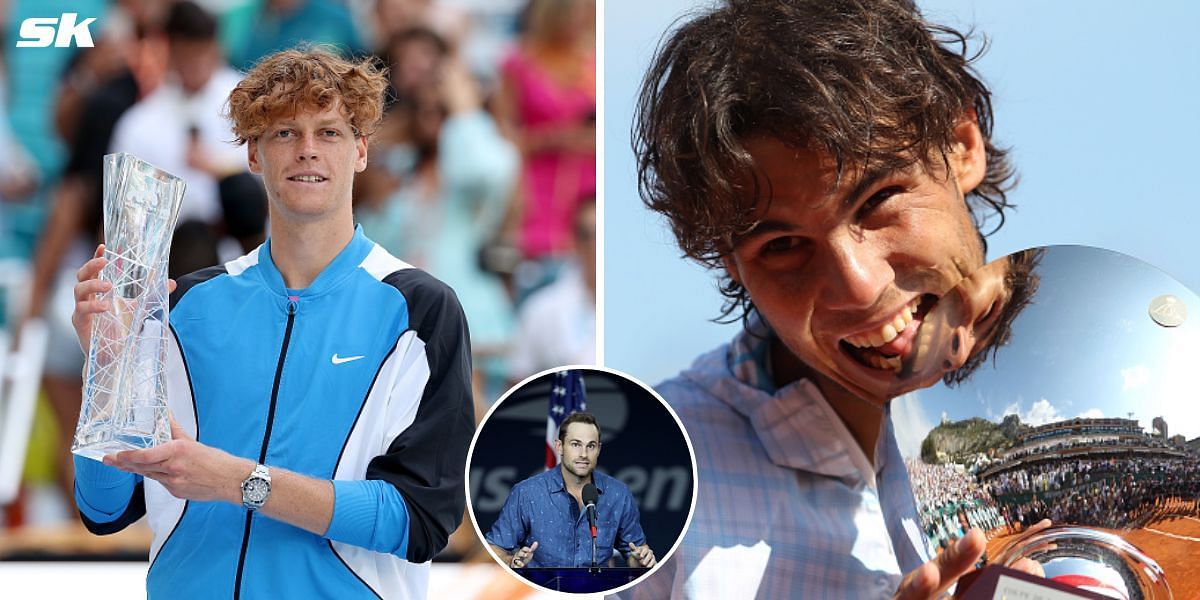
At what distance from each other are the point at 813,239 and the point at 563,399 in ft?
1.76

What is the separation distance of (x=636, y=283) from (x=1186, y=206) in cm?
100

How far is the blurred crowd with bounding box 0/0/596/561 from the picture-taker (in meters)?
2.59

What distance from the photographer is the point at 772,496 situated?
2.33 metres

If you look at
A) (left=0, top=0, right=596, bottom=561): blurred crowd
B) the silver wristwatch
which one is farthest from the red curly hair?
the silver wristwatch

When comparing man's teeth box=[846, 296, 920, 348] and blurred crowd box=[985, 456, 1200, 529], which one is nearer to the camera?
blurred crowd box=[985, 456, 1200, 529]

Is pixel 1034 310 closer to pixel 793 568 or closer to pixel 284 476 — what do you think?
pixel 793 568

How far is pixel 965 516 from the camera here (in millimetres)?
1979

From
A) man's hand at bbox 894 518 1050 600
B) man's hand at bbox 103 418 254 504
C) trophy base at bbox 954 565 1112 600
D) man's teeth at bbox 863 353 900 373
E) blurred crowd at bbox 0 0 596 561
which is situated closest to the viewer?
trophy base at bbox 954 565 1112 600

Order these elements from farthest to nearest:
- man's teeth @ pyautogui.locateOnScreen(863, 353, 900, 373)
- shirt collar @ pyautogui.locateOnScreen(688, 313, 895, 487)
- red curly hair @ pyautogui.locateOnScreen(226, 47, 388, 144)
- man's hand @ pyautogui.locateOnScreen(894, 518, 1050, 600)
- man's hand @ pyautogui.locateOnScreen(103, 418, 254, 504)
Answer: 1. shirt collar @ pyautogui.locateOnScreen(688, 313, 895, 487)
2. man's teeth @ pyautogui.locateOnScreen(863, 353, 900, 373)
3. red curly hair @ pyautogui.locateOnScreen(226, 47, 388, 144)
4. man's hand @ pyautogui.locateOnScreen(894, 518, 1050, 600)
5. man's hand @ pyautogui.locateOnScreen(103, 418, 254, 504)

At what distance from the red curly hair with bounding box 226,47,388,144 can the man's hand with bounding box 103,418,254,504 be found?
0.53m

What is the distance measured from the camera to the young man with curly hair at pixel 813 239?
7.15 feet

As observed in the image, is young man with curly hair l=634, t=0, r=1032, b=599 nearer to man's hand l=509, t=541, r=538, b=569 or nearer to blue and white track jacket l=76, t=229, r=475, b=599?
man's hand l=509, t=541, r=538, b=569

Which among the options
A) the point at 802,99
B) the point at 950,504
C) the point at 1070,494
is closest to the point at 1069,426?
the point at 1070,494

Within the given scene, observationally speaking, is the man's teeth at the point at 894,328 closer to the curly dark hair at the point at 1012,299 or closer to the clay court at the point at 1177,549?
the curly dark hair at the point at 1012,299
